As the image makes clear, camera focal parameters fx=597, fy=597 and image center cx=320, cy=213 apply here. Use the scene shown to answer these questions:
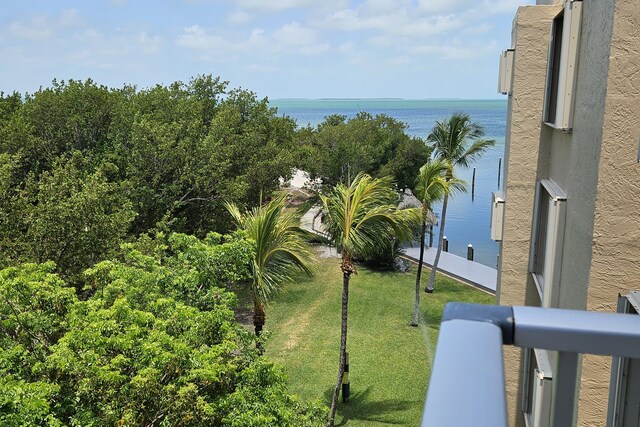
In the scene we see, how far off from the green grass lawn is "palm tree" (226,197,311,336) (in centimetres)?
150

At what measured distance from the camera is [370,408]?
14844mm

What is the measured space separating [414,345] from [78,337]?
13679mm

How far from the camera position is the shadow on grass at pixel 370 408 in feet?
46.8

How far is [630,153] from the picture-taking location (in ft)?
10.8

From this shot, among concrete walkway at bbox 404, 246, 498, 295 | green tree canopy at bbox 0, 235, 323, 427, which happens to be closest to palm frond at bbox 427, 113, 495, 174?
concrete walkway at bbox 404, 246, 498, 295

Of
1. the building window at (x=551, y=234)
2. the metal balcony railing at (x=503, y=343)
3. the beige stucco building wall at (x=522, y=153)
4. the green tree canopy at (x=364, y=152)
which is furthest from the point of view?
the green tree canopy at (x=364, y=152)

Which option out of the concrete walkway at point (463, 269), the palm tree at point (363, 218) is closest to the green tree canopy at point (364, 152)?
the concrete walkway at point (463, 269)

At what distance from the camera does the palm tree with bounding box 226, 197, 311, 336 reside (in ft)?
35.1

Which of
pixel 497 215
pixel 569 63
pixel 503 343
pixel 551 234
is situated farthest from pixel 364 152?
pixel 503 343

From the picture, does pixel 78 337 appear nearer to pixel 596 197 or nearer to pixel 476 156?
A: pixel 596 197

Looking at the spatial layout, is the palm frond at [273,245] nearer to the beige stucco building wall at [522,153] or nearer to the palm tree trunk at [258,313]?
the palm tree trunk at [258,313]

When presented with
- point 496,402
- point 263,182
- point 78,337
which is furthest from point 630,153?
point 263,182

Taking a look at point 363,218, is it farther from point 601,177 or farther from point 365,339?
point 601,177

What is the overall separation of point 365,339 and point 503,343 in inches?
727
